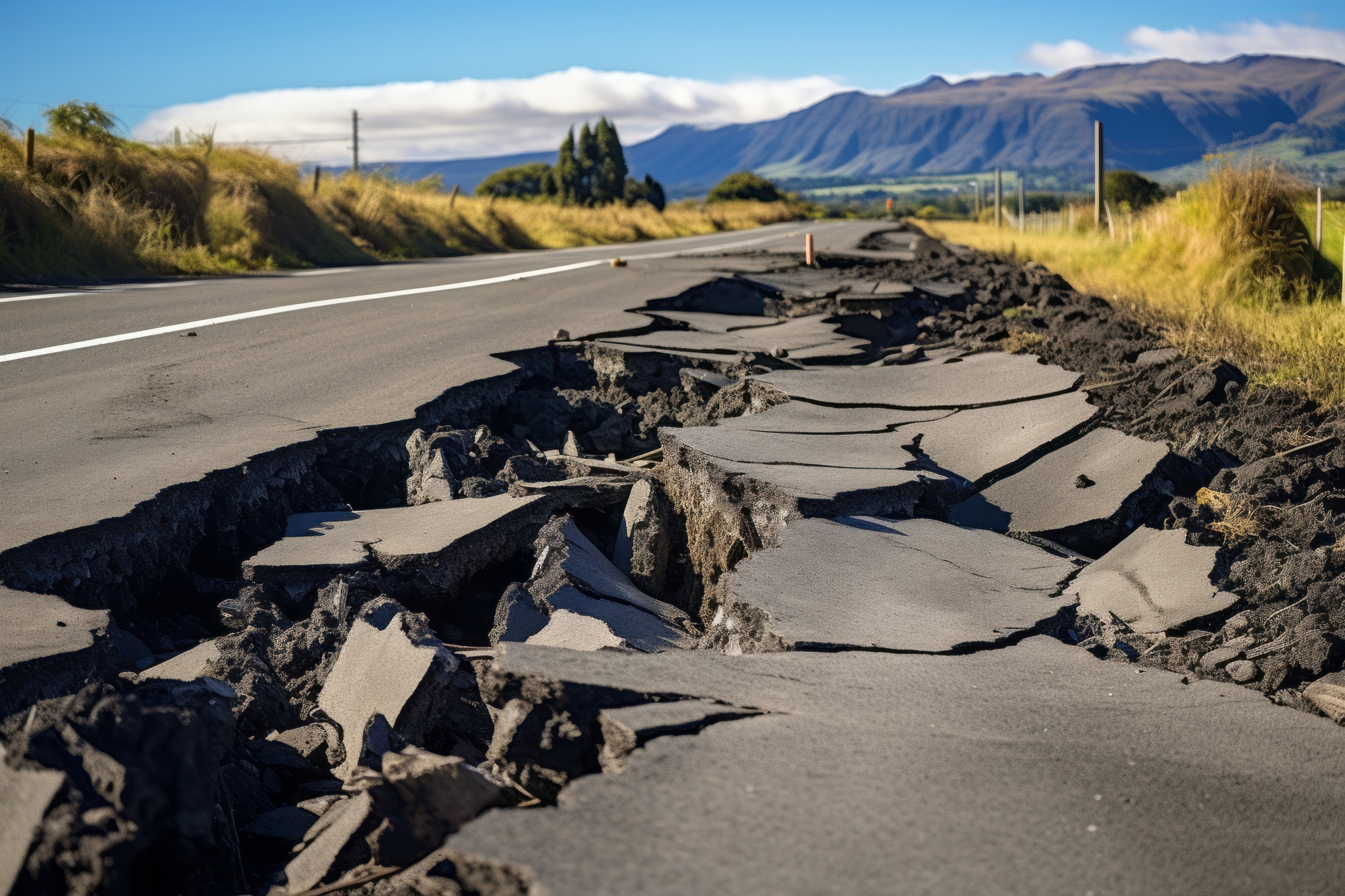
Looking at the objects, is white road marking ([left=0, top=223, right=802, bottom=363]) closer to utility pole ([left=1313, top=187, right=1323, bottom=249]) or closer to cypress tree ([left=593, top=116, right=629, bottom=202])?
utility pole ([left=1313, top=187, right=1323, bottom=249])

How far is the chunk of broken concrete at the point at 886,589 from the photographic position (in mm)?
2973

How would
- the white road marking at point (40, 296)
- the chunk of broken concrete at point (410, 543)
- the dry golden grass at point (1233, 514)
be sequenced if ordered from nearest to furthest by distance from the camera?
the chunk of broken concrete at point (410, 543) < the dry golden grass at point (1233, 514) < the white road marking at point (40, 296)

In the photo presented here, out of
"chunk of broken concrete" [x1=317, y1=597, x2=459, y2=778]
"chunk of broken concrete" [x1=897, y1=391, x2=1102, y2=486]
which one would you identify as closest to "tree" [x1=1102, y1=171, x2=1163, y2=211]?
"chunk of broken concrete" [x1=897, y1=391, x2=1102, y2=486]

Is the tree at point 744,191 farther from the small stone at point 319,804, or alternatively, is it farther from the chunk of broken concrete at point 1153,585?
the small stone at point 319,804

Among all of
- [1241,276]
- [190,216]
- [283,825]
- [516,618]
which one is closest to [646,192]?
[190,216]

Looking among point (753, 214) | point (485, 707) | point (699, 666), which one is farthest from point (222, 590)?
point (753, 214)

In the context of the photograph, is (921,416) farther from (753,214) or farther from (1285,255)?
(753,214)

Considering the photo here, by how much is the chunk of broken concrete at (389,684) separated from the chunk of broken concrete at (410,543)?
57 cm

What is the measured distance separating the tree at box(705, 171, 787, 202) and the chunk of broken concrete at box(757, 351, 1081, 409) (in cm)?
6362

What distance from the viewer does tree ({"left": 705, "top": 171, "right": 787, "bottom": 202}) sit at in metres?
69.9

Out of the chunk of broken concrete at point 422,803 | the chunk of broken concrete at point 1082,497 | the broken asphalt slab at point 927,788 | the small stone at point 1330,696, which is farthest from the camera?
the chunk of broken concrete at point 1082,497

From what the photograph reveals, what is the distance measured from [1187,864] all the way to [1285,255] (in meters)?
10.5

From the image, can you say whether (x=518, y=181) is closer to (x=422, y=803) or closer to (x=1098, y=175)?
(x=1098, y=175)

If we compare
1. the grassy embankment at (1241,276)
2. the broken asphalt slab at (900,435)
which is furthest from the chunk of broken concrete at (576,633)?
the grassy embankment at (1241,276)
